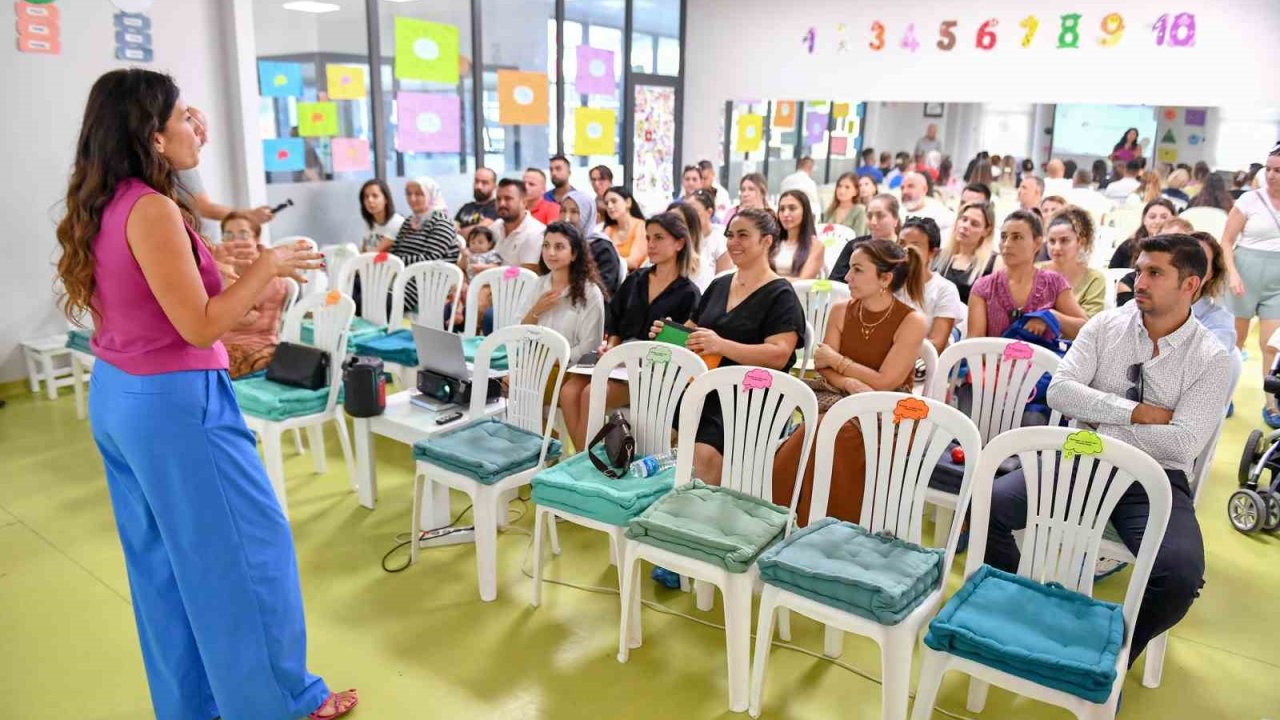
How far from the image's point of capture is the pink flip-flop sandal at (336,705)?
242 centimetres

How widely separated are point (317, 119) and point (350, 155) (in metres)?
0.36

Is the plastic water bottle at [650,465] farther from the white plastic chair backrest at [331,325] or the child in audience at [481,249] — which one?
the child in audience at [481,249]

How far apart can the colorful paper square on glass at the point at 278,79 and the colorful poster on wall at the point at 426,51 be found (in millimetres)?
887

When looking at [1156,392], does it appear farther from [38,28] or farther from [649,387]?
[38,28]

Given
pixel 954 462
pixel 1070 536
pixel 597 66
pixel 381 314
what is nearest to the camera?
pixel 1070 536

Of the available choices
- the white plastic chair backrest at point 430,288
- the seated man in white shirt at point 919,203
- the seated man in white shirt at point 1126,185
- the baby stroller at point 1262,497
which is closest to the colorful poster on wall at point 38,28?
the white plastic chair backrest at point 430,288

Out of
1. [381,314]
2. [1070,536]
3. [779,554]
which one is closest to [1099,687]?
[1070,536]

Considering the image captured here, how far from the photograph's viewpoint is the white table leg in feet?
12.0

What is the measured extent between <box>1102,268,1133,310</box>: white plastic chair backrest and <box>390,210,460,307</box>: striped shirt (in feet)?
12.0

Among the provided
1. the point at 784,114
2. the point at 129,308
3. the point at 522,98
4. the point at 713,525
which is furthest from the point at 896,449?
the point at 784,114

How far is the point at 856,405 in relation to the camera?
253 cm

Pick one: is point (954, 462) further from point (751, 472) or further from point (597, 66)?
point (597, 66)

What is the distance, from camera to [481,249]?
5.66 meters

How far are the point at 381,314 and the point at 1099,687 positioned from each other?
413cm
